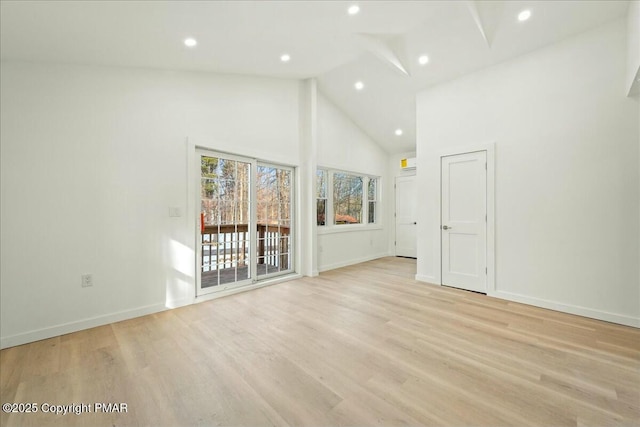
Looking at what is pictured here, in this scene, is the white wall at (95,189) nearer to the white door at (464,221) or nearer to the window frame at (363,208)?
the window frame at (363,208)

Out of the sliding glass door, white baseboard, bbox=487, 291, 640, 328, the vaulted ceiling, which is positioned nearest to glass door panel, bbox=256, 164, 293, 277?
the sliding glass door

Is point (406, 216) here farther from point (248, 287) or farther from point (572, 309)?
point (248, 287)

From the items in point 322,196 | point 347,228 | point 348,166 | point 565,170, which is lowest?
point 347,228

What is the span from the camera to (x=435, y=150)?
4.19m

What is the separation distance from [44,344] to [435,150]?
5105 mm

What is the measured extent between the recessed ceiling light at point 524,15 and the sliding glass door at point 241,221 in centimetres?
357

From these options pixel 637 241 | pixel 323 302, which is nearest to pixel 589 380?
pixel 637 241

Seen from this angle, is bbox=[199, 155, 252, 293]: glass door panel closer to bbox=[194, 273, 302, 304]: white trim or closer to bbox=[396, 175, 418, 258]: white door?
bbox=[194, 273, 302, 304]: white trim

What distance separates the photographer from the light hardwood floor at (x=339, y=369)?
1535 millimetres

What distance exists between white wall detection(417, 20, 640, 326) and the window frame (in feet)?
8.29

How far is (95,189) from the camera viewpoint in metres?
2.71

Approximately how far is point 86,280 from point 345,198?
4522 millimetres

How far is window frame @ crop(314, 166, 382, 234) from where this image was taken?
5.46m

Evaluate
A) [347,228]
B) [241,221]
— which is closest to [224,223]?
[241,221]
